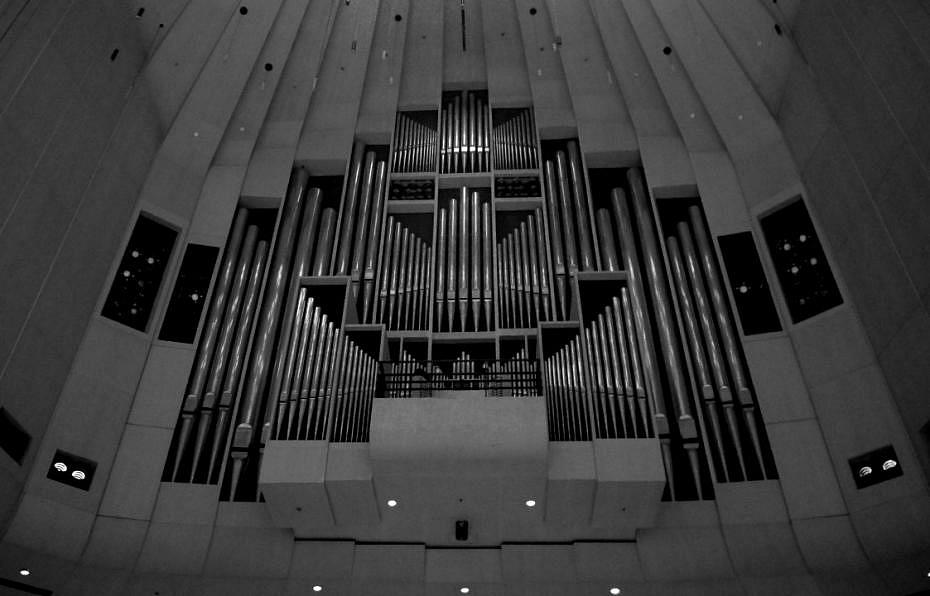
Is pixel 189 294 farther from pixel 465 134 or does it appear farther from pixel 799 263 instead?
pixel 799 263

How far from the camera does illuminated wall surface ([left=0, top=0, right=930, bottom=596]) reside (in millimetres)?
7785

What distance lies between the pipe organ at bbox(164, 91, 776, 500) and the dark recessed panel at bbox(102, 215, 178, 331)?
0.69 m

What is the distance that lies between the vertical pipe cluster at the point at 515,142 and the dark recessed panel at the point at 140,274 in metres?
4.58

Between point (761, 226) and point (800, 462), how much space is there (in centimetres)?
289

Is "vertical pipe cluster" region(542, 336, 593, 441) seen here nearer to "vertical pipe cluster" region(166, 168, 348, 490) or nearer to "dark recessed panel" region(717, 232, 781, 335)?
"dark recessed panel" region(717, 232, 781, 335)

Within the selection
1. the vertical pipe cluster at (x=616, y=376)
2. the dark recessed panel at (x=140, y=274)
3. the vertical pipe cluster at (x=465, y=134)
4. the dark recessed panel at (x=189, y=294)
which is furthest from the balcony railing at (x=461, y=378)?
the vertical pipe cluster at (x=465, y=134)

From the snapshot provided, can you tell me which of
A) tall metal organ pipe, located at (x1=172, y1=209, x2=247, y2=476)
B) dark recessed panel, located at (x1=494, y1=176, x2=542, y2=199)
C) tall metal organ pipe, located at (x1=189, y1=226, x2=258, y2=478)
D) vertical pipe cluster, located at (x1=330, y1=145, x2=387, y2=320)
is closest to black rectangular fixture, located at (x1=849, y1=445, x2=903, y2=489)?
dark recessed panel, located at (x1=494, y1=176, x2=542, y2=199)

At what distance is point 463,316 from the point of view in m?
10.1

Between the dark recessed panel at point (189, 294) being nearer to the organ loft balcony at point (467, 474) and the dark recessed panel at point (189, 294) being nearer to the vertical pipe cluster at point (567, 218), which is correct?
the organ loft balcony at point (467, 474)

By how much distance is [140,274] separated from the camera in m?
9.63

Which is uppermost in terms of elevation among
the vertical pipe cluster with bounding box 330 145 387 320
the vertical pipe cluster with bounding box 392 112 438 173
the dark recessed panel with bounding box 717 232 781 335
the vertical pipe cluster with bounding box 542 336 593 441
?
the vertical pipe cluster with bounding box 392 112 438 173

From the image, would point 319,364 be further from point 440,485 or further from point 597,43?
point 597,43

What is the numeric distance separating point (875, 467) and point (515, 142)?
6.51 m

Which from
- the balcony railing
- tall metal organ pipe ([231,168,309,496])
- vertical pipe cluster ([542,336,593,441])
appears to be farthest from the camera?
tall metal organ pipe ([231,168,309,496])
